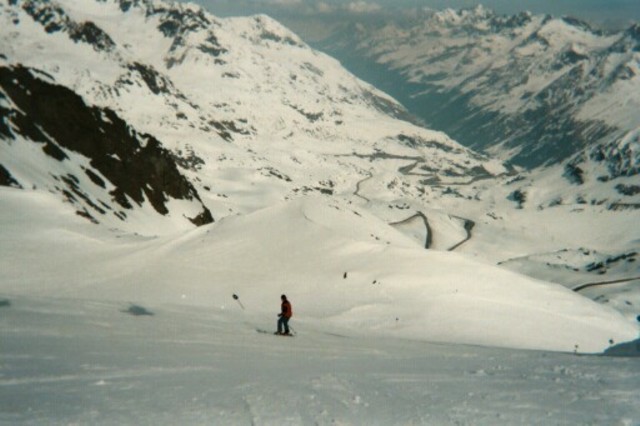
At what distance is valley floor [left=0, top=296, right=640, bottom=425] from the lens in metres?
12.1

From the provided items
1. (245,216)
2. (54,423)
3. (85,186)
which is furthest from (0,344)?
(85,186)

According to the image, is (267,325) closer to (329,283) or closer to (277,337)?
(277,337)

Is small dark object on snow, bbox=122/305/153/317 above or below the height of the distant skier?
below

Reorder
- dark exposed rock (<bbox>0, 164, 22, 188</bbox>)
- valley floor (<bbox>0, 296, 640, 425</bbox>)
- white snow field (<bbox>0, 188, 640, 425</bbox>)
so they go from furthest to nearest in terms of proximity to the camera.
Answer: dark exposed rock (<bbox>0, 164, 22, 188</bbox>)
white snow field (<bbox>0, 188, 640, 425</bbox>)
valley floor (<bbox>0, 296, 640, 425</bbox>)

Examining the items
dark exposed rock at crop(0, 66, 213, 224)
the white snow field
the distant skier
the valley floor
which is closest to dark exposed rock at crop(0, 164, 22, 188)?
the white snow field

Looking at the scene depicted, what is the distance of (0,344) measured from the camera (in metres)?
16.7

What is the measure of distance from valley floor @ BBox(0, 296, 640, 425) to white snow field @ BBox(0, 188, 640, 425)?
0.20ft

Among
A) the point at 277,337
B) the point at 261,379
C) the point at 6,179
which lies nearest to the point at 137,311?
the point at 277,337

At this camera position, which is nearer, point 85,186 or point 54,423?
point 54,423

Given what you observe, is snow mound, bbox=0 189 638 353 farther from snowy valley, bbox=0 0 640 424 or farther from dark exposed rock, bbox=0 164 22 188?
dark exposed rock, bbox=0 164 22 188

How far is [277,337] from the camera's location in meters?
24.1

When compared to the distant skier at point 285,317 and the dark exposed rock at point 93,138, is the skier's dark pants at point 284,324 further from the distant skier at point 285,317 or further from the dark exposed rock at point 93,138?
the dark exposed rock at point 93,138

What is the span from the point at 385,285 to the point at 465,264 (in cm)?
738

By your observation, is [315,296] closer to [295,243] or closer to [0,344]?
[295,243]
